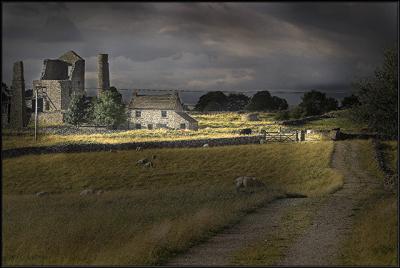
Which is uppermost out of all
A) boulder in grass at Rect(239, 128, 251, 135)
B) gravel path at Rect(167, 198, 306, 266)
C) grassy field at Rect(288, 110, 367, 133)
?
grassy field at Rect(288, 110, 367, 133)

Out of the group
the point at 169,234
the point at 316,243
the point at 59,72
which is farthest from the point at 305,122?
the point at 59,72

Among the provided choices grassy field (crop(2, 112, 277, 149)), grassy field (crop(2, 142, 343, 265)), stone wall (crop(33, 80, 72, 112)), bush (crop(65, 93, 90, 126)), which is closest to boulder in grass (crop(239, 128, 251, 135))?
grassy field (crop(2, 112, 277, 149))

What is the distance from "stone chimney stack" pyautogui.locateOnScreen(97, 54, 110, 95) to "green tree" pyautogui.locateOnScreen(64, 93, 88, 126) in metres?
0.62

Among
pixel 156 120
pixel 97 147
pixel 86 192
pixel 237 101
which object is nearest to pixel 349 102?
pixel 237 101

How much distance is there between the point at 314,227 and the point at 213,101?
405 centimetres

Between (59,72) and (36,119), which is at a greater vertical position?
(59,72)

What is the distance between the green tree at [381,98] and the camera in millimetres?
15039

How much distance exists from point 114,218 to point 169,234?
1.30m

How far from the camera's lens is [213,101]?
574 inches

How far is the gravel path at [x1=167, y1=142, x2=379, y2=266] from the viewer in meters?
11.1

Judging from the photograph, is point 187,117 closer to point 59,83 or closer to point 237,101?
point 237,101

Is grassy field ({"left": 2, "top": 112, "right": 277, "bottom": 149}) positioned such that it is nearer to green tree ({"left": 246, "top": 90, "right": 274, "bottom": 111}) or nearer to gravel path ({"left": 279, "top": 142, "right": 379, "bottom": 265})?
green tree ({"left": 246, "top": 90, "right": 274, "bottom": 111})

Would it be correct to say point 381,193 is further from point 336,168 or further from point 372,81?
point 372,81

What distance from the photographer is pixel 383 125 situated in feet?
49.6
